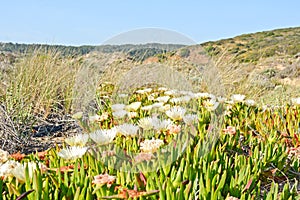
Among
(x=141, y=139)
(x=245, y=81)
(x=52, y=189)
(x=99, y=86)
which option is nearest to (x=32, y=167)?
(x=52, y=189)

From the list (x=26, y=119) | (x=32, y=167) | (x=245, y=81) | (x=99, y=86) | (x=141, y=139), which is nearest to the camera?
(x=32, y=167)

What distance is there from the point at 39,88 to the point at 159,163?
9.53 ft

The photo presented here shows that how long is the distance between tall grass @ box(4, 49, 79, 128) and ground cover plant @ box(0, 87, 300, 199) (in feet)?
3.84

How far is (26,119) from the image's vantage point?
3279 mm

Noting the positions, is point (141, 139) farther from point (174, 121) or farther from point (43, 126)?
point (43, 126)

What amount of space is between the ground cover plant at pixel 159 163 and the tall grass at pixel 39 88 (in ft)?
3.84

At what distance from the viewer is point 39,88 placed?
164 inches

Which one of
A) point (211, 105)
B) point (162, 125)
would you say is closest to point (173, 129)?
point (162, 125)

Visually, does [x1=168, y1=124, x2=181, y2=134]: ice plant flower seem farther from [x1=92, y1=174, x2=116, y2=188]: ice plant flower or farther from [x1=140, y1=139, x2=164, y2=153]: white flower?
[x1=92, y1=174, x2=116, y2=188]: ice plant flower

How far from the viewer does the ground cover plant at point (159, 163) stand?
133 cm

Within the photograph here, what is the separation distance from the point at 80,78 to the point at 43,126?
3.71ft

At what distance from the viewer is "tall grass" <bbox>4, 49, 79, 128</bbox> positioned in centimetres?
351

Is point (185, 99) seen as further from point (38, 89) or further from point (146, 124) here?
point (38, 89)

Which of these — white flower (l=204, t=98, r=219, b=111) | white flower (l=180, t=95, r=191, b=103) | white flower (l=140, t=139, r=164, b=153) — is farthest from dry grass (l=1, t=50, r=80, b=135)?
white flower (l=140, t=139, r=164, b=153)
